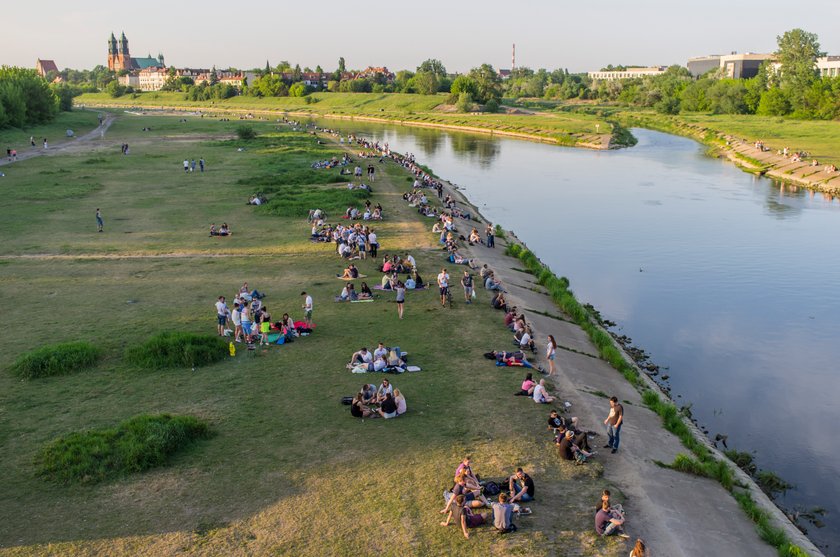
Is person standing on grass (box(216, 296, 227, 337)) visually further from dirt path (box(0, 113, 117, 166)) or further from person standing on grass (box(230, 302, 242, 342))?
dirt path (box(0, 113, 117, 166))

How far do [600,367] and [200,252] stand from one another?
20.2 m

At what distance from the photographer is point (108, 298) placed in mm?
26484

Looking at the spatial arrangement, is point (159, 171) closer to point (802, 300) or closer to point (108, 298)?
point (108, 298)

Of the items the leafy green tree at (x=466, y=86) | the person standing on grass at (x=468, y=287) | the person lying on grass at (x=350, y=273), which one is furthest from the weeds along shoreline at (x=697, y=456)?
the leafy green tree at (x=466, y=86)

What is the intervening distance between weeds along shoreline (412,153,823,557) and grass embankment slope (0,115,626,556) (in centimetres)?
333

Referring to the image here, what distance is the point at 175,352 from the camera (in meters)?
20.3

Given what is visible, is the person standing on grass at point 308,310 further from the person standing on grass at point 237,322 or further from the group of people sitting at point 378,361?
the group of people sitting at point 378,361

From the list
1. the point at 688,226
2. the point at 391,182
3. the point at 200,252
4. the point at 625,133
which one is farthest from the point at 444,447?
the point at 625,133

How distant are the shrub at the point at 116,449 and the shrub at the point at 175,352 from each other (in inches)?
160

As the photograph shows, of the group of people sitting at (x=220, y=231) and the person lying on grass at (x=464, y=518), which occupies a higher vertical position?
the group of people sitting at (x=220, y=231)

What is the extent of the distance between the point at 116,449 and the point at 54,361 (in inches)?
222

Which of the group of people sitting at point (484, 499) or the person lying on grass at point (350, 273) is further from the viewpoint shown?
the person lying on grass at point (350, 273)

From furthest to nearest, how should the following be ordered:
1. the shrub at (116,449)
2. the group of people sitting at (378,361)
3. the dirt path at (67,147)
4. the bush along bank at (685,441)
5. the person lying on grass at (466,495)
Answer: the dirt path at (67,147) → the group of people sitting at (378,361) → the shrub at (116,449) → the bush along bank at (685,441) → the person lying on grass at (466,495)

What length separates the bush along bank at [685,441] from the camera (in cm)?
1422
